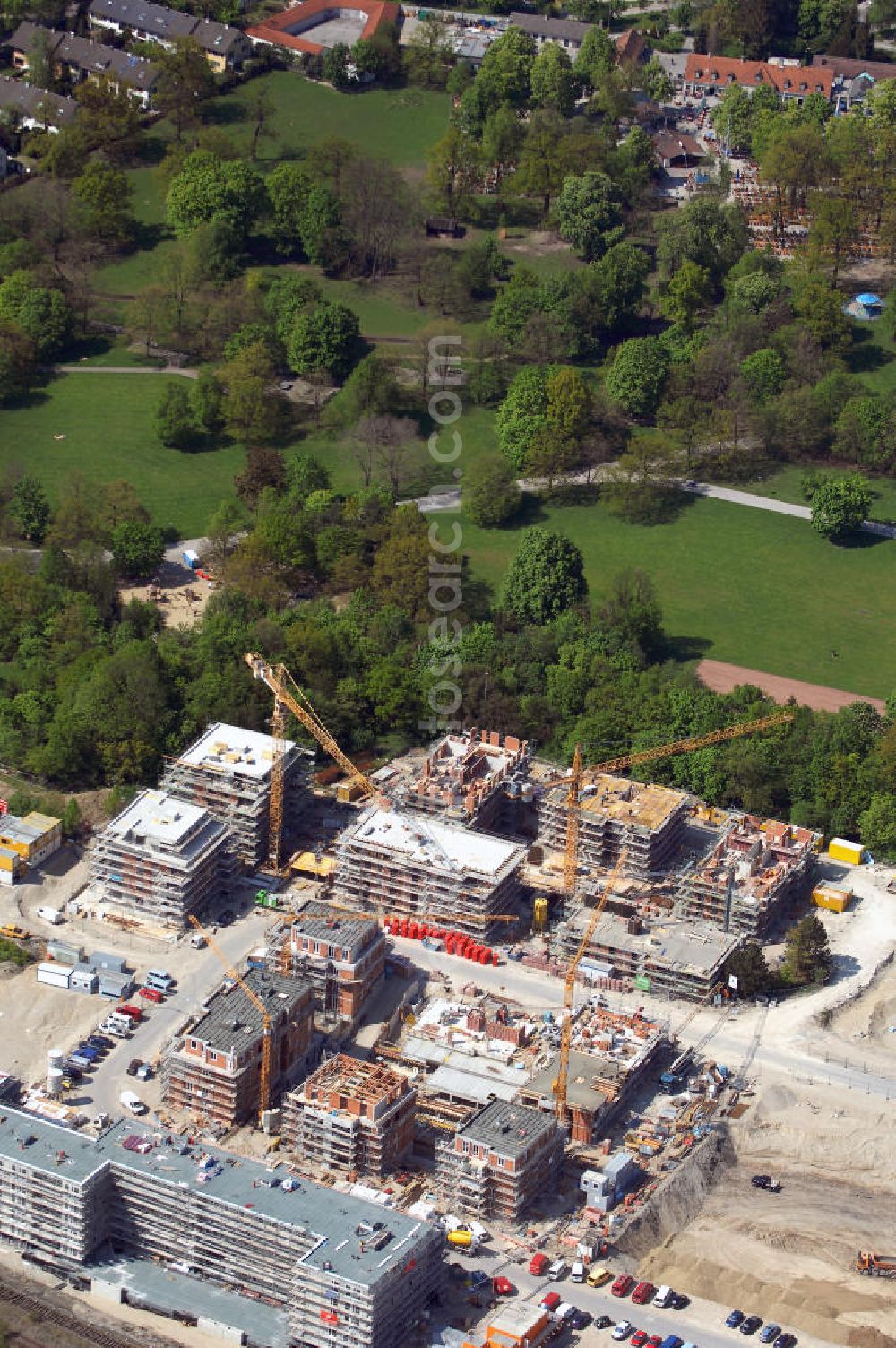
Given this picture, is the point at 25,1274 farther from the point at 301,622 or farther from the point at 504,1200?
the point at 301,622

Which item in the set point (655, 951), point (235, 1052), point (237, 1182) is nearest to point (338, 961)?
point (235, 1052)

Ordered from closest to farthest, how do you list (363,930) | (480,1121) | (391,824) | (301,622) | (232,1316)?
(232,1316)
(480,1121)
(363,930)
(391,824)
(301,622)

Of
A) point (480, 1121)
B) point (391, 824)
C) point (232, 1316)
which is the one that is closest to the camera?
point (232, 1316)

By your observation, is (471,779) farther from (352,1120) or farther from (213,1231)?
(213,1231)

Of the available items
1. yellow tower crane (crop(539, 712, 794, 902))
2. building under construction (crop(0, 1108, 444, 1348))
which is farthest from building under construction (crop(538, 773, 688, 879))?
building under construction (crop(0, 1108, 444, 1348))

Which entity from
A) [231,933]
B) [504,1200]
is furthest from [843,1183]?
[231,933]

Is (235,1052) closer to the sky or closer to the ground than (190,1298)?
closer to the sky
